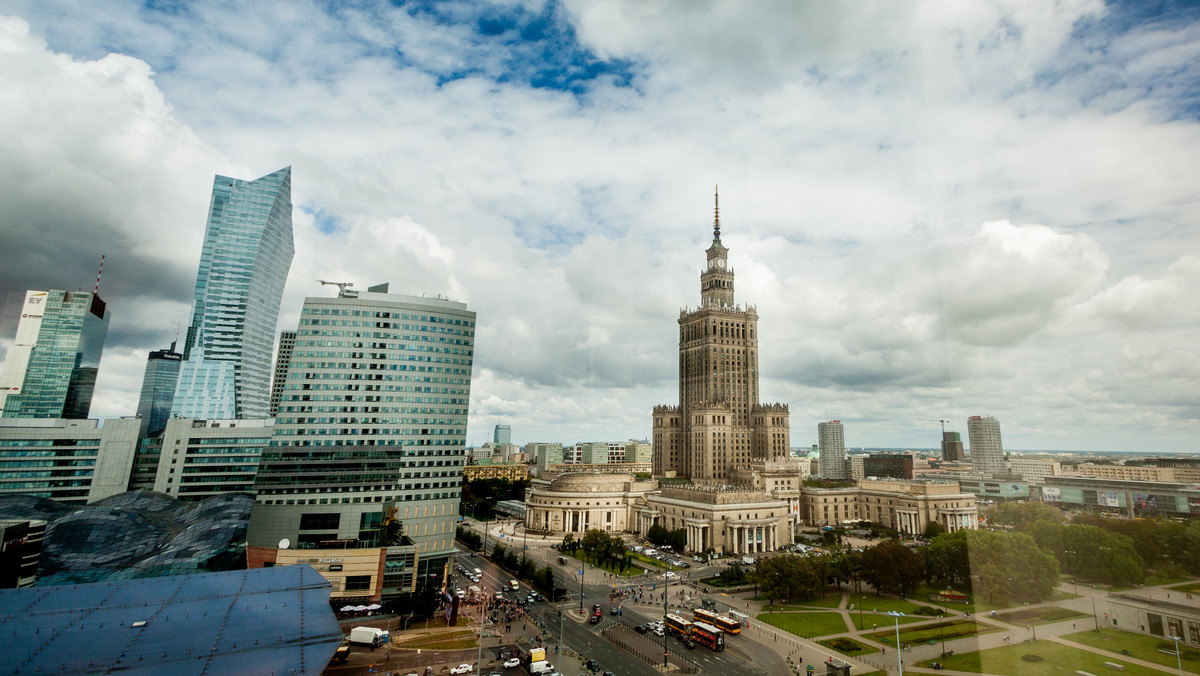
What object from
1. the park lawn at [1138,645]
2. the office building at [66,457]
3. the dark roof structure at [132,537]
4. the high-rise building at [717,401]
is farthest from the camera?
the high-rise building at [717,401]

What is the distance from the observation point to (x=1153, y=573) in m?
35.2

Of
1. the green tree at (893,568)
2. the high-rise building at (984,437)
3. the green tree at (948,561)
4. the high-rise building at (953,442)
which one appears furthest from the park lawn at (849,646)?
the green tree at (948,561)

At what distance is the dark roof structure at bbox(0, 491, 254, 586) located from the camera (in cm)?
5966

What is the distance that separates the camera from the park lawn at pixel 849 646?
4603 centimetres

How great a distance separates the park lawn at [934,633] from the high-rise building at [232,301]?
15341 cm

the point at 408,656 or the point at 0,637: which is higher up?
the point at 0,637

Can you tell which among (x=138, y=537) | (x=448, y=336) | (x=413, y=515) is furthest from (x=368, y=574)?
(x=448, y=336)

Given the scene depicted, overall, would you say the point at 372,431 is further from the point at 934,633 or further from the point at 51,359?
the point at 51,359

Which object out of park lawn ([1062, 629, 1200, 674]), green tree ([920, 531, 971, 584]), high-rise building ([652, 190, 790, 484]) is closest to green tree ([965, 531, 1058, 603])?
park lawn ([1062, 629, 1200, 674])

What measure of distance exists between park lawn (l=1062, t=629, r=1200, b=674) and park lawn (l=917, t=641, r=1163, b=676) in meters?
0.87

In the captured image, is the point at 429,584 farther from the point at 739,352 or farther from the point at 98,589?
the point at 739,352

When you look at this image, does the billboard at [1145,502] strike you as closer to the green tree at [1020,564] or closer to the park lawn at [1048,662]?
the green tree at [1020,564]

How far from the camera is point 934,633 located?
161 feet

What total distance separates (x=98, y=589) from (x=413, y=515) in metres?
43.4
